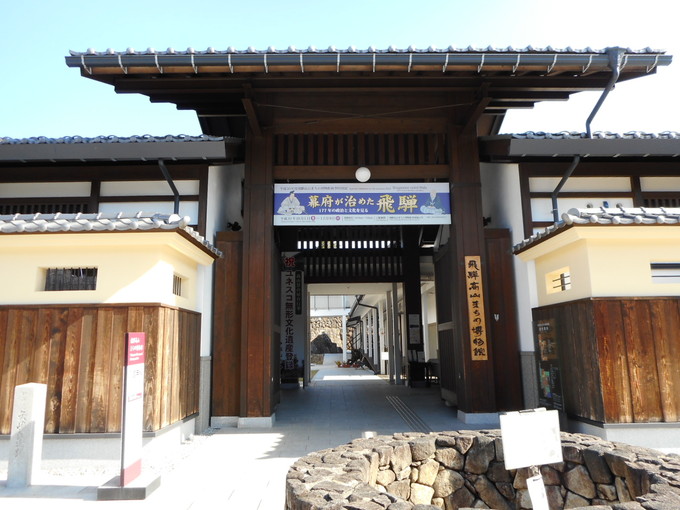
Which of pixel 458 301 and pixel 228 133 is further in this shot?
pixel 228 133

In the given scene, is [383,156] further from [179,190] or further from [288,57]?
[179,190]

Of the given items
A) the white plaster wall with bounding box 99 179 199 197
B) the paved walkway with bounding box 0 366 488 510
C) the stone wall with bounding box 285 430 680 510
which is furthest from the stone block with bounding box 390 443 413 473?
the white plaster wall with bounding box 99 179 199 197

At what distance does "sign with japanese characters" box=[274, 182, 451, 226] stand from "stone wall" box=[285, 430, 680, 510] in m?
4.73

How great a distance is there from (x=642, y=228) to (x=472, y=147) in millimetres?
3509

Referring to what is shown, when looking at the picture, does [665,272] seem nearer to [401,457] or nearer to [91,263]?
[401,457]

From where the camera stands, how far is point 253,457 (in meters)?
6.21

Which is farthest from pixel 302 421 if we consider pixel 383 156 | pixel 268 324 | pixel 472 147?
pixel 472 147

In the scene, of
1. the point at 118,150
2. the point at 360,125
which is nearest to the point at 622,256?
the point at 360,125

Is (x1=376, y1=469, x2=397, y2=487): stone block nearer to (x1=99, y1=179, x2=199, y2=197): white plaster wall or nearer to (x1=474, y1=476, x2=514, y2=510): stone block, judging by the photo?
(x1=474, y1=476, x2=514, y2=510): stone block

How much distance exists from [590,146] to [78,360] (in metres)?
8.54

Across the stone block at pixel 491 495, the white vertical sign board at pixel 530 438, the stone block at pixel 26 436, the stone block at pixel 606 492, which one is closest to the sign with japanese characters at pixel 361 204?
the stone block at pixel 26 436

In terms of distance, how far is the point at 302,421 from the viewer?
28.3ft

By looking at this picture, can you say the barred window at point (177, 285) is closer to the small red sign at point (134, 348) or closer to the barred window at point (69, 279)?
the barred window at point (69, 279)

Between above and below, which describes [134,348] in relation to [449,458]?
above
